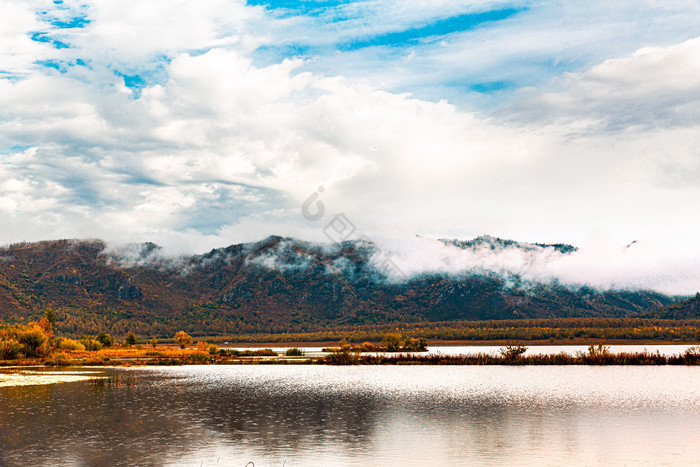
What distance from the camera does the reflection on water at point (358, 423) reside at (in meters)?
34.1

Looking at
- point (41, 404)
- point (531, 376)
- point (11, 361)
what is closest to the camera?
point (41, 404)

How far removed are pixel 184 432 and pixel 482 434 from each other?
2155cm

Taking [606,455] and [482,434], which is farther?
[482,434]

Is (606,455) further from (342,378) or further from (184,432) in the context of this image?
(342,378)

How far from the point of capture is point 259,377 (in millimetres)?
98188

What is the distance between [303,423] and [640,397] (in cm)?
3677

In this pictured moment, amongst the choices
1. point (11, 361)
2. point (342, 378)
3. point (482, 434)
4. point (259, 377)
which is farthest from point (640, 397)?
point (11, 361)

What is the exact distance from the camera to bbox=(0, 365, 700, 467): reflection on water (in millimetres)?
34094

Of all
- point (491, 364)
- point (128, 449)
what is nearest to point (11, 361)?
point (491, 364)

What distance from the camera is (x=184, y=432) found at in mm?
42812

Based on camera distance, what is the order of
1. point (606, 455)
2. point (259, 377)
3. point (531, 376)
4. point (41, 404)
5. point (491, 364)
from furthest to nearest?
point (491, 364), point (259, 377), point (531, 376), point (41, 404), point (606, 455)

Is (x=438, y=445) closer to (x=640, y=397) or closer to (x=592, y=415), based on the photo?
(x=592, y=415)

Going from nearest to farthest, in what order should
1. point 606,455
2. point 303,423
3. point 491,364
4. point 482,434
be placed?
point 606,455
point 482,434
point 303,423
point 491,364

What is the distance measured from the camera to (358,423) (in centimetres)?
4634
